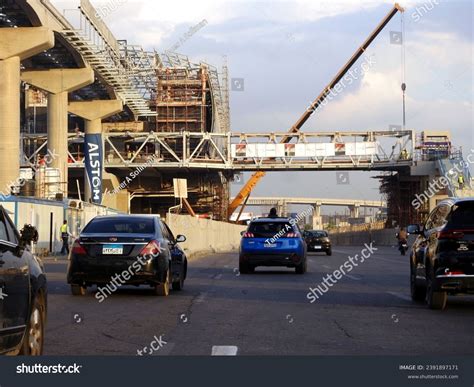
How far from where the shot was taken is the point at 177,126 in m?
89.9

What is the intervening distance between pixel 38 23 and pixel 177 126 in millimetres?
45306

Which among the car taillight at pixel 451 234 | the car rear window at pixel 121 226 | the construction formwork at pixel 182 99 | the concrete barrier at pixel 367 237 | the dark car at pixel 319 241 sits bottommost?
the concrete barrier at pixel 367 237

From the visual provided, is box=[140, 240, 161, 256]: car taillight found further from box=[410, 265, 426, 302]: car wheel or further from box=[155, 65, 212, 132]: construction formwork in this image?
box=[155, 65, 212, 132]: construction formwork

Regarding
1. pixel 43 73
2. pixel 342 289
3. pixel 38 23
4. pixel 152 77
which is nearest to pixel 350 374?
pixel 342 289

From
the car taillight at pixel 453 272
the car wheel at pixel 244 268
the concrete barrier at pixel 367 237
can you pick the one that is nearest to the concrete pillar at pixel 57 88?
the car wheel at pixel 244 268

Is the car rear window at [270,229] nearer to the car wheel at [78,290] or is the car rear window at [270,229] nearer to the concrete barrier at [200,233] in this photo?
the car wheel at [78,290]

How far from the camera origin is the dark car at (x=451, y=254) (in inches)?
553

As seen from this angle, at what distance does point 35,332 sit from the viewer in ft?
28.4

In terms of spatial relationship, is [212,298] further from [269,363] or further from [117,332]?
[269,363]

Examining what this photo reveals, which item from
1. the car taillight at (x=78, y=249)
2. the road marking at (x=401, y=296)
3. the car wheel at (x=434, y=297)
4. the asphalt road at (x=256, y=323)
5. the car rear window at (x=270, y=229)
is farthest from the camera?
the car rear window at (x=270, y=229)

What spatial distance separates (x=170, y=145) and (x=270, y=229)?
61.5 meters

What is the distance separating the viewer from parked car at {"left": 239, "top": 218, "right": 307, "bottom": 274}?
26656mm

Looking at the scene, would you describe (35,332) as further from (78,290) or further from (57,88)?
(57,88)

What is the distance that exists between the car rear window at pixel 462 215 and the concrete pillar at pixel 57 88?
43005mm
